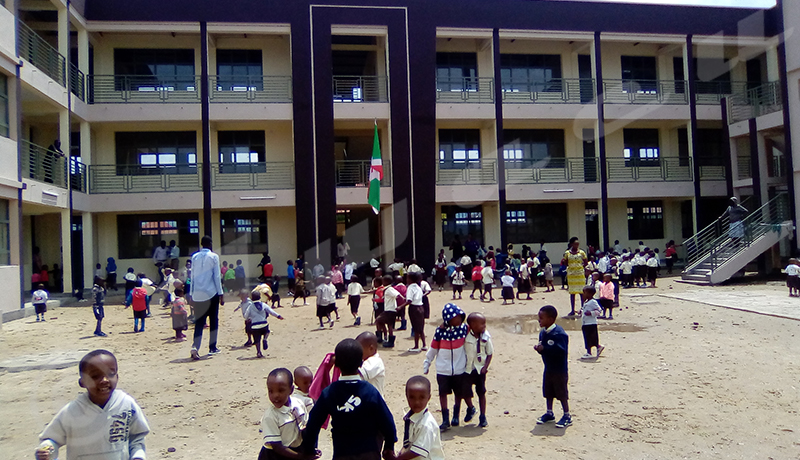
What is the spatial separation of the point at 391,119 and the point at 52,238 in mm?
13515

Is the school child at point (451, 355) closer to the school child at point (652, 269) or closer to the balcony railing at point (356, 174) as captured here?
the school child at point (652, 269)

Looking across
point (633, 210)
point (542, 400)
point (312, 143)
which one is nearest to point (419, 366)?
point (542, 400)

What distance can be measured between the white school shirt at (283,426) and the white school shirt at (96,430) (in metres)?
0.69

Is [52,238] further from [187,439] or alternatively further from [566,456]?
[566,456]

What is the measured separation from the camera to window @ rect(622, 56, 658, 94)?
79.0 ft

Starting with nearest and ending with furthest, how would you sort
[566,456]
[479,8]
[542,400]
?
[566,456] → [542,400] → [479,8]

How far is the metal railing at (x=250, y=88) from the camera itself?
20750mm

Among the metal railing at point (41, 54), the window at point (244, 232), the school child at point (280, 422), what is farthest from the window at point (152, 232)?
the school child at point (280, 422)

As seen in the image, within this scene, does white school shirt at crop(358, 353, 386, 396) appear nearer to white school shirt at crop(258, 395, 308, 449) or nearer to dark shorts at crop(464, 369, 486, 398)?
white school shirt at crop(258, 395, 308, 449)

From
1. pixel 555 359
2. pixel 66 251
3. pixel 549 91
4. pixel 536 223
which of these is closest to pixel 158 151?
pixel 66 251

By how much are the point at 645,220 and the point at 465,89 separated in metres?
10.4

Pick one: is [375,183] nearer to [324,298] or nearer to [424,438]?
[324,298]

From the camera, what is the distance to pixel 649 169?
24062 mm

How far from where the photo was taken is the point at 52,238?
20.1 meters
